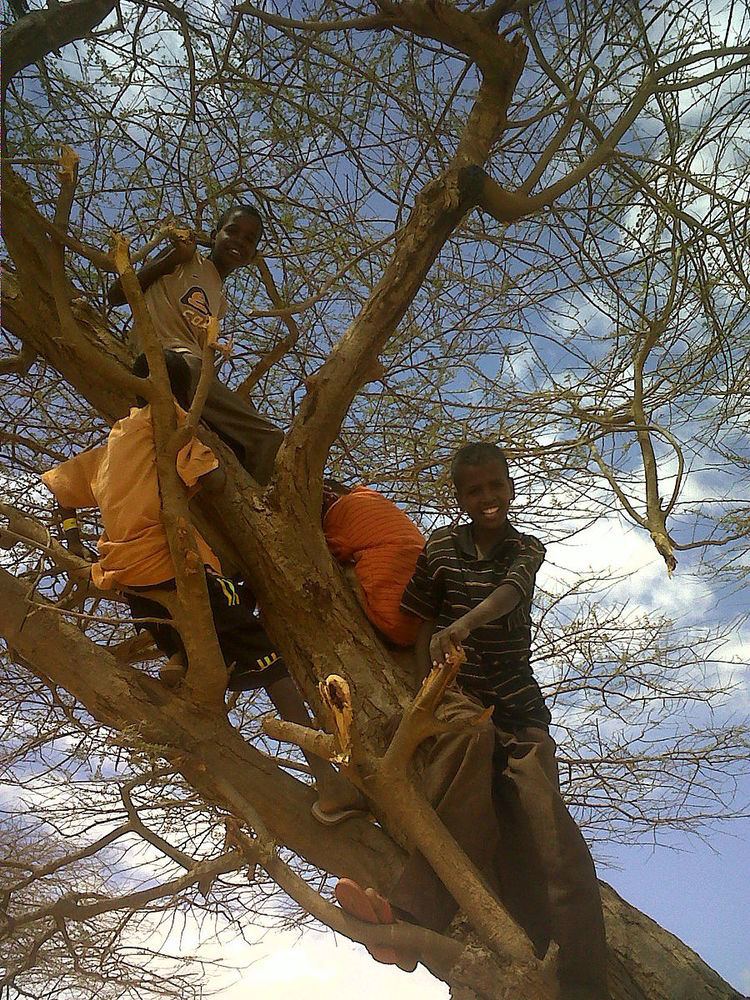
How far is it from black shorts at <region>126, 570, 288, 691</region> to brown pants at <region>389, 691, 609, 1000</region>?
2.46 ft

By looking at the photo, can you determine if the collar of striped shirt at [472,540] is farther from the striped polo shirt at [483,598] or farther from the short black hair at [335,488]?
the short black hair at [335,488]

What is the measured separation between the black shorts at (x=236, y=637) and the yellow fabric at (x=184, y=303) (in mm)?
996

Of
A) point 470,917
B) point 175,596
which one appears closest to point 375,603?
point 175,596

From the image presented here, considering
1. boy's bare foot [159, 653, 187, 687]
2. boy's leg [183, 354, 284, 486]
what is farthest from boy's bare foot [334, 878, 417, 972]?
boy's leg [183, 354, 284, 486]

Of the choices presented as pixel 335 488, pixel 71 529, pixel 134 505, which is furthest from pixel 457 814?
pixel 71 529

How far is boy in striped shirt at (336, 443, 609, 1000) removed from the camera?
7.02ft

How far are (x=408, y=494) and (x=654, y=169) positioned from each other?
192 cm

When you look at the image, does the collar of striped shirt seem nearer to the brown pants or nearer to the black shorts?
the brown pants

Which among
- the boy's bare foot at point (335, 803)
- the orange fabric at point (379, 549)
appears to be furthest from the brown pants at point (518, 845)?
the orange fabric at point (379, 549)

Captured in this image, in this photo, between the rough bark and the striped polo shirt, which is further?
the rough bark

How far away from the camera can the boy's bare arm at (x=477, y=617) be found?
229 centimetres

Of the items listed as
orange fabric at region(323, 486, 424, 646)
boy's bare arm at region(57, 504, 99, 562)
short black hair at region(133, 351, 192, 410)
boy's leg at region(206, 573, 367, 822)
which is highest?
short black hair at region(133, 351, 192, 410)

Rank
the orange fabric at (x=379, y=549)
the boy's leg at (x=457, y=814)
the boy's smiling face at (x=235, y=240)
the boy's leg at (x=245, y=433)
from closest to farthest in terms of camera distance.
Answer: the boy's leg at (x=457, y=814), the orange fabric at (x=379, y=549), the boy's leg at (x=245, y=433), the boy's smiling face at (x=235, y=240)

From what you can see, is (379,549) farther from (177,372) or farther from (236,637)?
(177,372)
